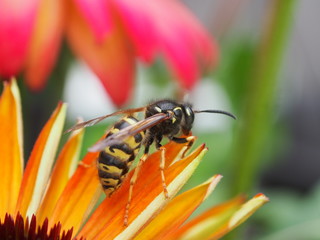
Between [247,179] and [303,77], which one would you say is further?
[303,77]

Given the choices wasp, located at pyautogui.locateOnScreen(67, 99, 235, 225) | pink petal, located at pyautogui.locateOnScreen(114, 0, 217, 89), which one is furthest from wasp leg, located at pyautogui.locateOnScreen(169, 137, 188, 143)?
pink petal, located at pyautogui.locateOnScreen(114, 0, 217, 89)

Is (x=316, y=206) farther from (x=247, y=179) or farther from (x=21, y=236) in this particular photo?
(x=21, y=236)

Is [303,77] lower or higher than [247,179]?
higher

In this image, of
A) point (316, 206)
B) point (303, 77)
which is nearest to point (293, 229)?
point (316, 206)

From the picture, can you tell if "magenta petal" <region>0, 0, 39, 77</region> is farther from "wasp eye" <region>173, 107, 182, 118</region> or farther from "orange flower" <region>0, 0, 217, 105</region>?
"wasp eye" <region>173, 107, 182, 118</region>

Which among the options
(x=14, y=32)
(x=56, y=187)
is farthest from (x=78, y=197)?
(x=14, y=32)

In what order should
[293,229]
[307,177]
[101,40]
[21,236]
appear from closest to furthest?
[21,236] < [101,40] < [293,229] < [307,177]

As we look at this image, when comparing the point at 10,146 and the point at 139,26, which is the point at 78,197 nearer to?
the point at 10,146

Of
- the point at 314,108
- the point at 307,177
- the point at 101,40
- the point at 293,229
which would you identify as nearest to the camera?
the point at 101,40
